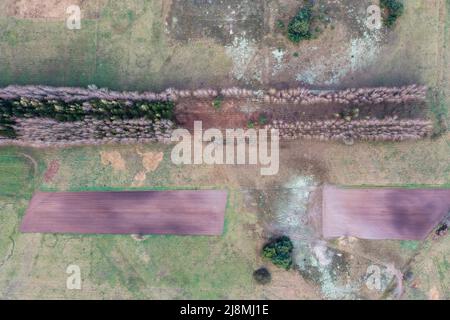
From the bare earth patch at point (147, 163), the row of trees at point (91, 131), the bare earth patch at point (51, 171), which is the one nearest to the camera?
the row of trees at point (91, 131)

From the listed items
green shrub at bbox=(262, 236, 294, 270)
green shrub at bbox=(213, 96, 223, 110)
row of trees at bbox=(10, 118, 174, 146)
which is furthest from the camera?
green shrub at bbox=(213, 96, 223, 110)

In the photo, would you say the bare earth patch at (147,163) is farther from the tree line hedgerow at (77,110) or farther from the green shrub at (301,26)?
the green shrub at (301,26)

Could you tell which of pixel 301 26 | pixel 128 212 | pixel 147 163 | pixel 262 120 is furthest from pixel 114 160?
pixel 301 26

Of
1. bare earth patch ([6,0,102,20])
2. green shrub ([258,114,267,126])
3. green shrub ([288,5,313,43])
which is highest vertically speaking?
bare earth patch ([6,0,102,20])

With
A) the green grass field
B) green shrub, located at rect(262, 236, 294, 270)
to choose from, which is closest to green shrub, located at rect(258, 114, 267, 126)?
the green grass field

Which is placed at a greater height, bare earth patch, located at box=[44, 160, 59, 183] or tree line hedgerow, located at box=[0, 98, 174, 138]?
tree line hedgerow, located at box=[0, 98, 174, 138]

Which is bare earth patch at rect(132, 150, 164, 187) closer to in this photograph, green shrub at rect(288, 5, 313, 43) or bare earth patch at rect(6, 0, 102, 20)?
bare earth patch at rect(6, 0, 102, 20)

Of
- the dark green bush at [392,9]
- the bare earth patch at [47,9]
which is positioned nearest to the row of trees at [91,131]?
the bare earth patch at [47,9]
